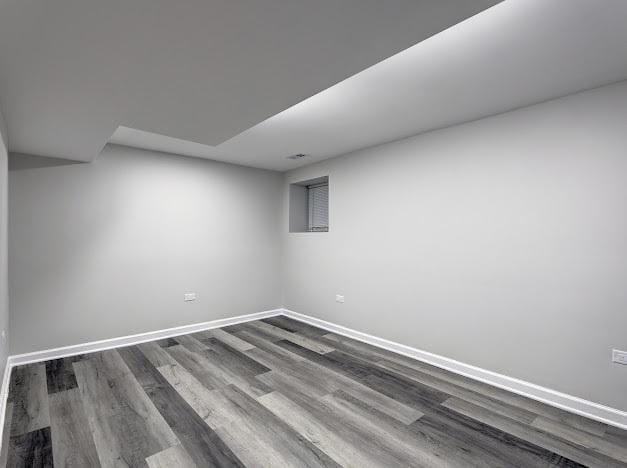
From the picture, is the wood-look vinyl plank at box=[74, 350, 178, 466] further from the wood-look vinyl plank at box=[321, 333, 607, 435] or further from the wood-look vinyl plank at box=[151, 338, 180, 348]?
the wood-look vinyl plank at box=[321, 333, 607, 435]

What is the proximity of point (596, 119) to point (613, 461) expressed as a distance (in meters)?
2.35

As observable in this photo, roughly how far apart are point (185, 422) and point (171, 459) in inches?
15.8

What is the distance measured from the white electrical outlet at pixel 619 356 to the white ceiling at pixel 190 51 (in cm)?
260

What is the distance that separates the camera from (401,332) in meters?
3.74

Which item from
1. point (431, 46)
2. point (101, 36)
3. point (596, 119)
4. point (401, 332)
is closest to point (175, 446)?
A: point (101, 36)

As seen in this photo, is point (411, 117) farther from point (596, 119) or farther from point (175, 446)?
point (175, 446)

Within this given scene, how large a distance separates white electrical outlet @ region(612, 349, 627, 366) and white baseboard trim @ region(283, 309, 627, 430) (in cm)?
36

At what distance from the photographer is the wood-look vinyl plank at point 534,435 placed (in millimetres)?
1952

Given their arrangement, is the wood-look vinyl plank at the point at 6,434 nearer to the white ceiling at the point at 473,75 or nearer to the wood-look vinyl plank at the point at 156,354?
the wood-look vinyl plank at the point at 156,354

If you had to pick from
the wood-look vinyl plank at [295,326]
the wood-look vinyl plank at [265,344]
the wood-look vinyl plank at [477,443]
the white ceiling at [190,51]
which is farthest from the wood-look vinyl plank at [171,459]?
the wood-look vinyl plank at [295,326]

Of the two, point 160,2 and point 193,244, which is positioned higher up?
point 160,2

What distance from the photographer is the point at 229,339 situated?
4172 millimetres

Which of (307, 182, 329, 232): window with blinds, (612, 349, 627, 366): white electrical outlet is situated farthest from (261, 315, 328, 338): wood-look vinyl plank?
(612, 349, 627, 366): white electrical outlet

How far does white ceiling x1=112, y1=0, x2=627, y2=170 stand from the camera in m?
1.69
